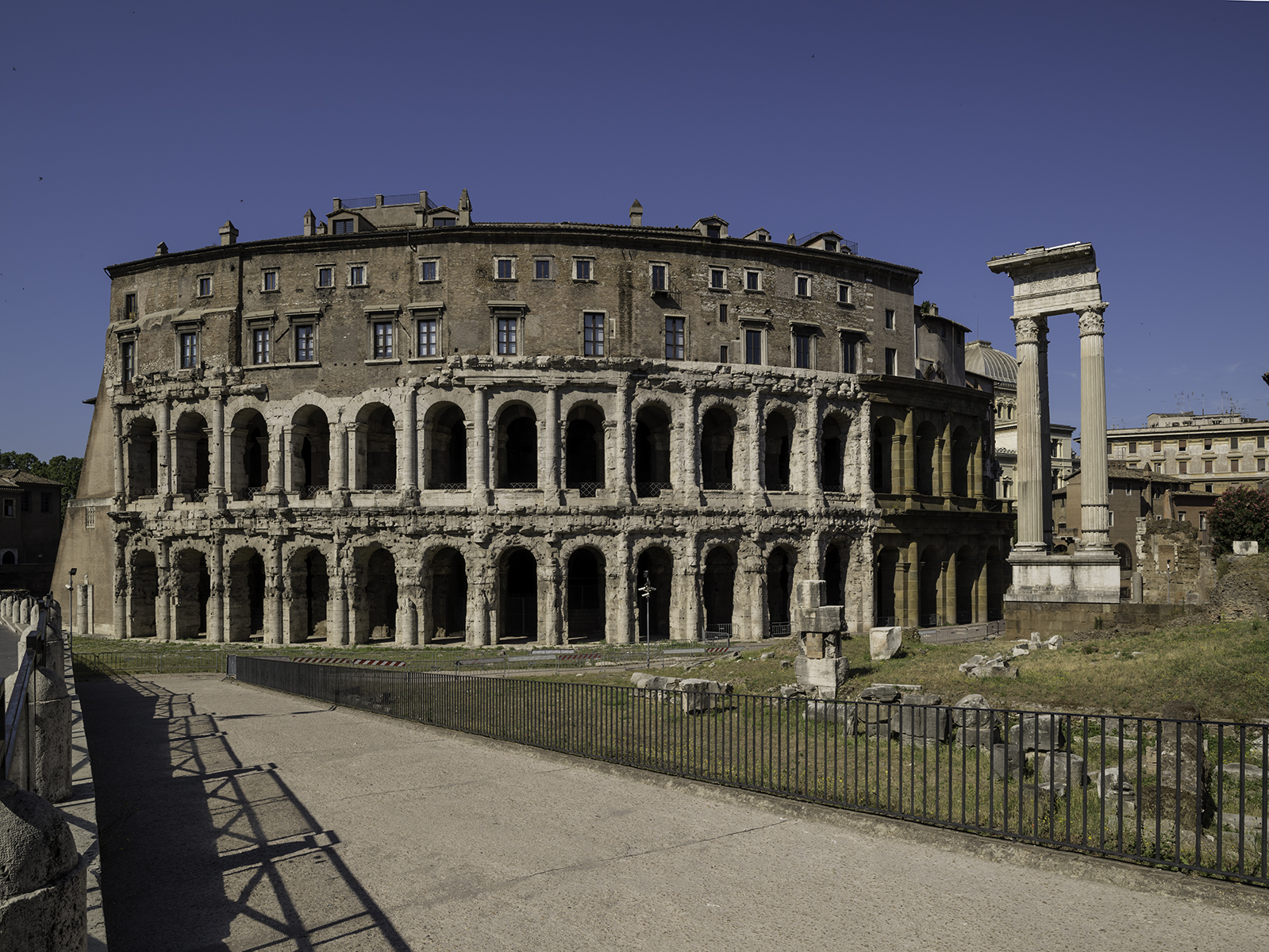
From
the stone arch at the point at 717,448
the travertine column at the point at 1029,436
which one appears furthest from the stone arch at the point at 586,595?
the travertine column at the point at 1029,436

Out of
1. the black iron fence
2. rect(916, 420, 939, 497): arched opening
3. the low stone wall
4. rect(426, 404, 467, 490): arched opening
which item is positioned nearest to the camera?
the black iron fence

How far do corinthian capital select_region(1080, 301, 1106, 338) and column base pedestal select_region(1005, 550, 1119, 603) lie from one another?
724cm

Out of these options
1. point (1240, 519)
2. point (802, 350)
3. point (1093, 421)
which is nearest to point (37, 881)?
point (1093, 421)

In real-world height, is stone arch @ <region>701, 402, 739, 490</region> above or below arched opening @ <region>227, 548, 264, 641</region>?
above

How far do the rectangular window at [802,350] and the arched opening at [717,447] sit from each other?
167 inches

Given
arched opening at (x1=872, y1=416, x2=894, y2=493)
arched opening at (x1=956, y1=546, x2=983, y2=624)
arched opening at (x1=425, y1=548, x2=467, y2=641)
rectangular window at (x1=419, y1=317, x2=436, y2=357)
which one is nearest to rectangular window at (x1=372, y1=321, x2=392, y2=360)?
rectangular window at (x1=419, y1=317, x2=436, y2=357)

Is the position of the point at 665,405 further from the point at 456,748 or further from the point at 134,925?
the point at 134,925

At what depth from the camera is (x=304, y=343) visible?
1539 inches

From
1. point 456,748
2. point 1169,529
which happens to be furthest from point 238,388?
point 1169,529

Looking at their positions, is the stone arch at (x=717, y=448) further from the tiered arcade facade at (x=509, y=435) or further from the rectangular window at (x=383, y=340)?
the rectangular window at (x=383, y=340)

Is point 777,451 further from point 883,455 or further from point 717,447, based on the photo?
point 883,455

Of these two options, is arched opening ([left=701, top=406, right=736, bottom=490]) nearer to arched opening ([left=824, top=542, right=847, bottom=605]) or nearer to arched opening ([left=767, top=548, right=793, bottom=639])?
arched opening ([left=767, top=548, right=793, bottom=639])

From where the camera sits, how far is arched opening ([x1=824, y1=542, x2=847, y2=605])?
42438 mm

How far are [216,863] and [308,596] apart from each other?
110 ft
